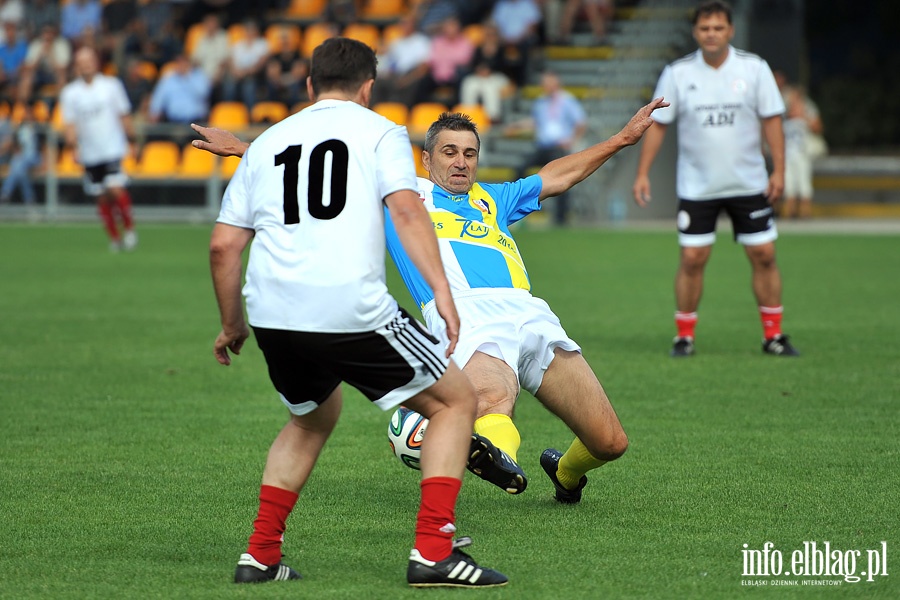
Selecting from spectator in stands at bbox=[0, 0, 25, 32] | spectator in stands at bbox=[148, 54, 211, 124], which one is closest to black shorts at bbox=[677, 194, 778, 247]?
spectator in stands at bbox=[148, 54, 211, 124]

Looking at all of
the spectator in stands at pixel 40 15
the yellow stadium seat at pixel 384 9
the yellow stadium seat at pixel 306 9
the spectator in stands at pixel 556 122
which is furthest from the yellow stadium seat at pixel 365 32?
the spectator in stands at pixel 40 15

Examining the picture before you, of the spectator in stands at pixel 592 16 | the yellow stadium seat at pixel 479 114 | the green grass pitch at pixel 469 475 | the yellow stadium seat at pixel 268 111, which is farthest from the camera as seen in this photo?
the spectator in stands at pixel 592 16

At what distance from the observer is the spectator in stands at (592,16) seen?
972 inches

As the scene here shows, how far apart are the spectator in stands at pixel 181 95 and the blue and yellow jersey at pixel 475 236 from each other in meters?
18.5

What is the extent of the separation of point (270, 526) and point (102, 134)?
1438 cm

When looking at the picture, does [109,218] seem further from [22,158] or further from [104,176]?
[22,158]

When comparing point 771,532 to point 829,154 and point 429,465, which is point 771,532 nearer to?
point 429,465

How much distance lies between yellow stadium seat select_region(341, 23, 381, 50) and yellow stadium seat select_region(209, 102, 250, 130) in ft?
7.89

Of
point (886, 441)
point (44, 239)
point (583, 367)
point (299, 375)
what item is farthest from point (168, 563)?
point (44, 239)

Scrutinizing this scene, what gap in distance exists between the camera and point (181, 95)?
23.6 m

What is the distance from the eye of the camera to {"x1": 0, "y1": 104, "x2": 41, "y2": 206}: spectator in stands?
23016 millimetres

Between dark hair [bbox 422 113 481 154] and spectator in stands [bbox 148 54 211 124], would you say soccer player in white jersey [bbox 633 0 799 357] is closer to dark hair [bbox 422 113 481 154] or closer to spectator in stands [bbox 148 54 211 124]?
dark hair [bbox 422 113 481 154]

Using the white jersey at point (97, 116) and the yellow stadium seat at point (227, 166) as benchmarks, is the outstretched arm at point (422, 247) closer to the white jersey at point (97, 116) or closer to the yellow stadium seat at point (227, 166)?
the white jersey at point (97, 116)

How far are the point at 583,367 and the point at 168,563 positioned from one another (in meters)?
1.83
